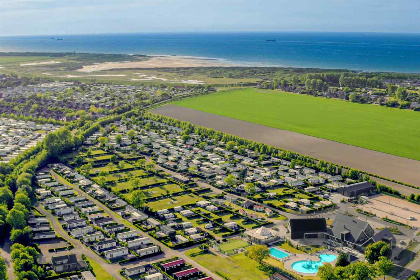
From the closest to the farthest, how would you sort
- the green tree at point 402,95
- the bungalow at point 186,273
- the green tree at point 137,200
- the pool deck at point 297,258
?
the bungalow at point 186,273 < the pool deck at point 297,258 < the green tree at point 137,200 < the green tree at point 402,95

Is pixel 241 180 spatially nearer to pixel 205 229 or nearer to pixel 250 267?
pixel 205 229

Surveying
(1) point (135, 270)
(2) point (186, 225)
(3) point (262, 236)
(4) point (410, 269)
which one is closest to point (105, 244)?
(1) point (135, 270)

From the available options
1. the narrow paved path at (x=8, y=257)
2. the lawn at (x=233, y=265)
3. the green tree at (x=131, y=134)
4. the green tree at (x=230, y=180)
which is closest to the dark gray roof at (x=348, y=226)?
the lawn at (x=233, y=265)

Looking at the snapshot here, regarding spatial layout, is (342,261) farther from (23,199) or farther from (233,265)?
(23,199)

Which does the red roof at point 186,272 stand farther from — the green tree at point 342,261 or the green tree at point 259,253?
the green tree at point 342,261

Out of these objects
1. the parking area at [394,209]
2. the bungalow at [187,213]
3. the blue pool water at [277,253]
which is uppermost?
the parking area at [394,209]

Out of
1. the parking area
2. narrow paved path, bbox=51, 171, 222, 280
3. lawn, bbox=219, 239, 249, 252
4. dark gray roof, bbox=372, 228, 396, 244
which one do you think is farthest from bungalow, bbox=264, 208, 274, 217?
narrow paved path, bbox=51, 171, 222, 280
